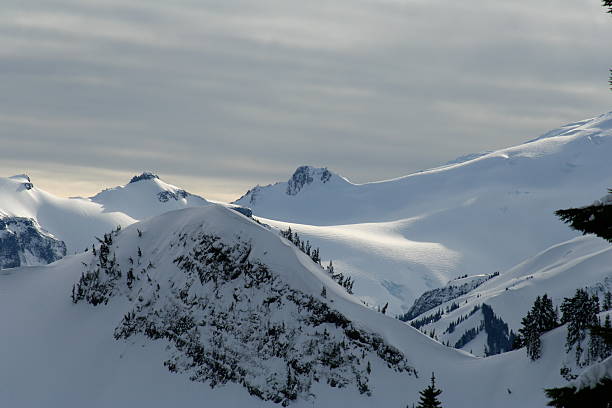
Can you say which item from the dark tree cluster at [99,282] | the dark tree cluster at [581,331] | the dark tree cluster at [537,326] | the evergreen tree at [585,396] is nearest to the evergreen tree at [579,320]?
the dark tree cluster at [581,331]

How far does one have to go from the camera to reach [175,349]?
170750 millimetres

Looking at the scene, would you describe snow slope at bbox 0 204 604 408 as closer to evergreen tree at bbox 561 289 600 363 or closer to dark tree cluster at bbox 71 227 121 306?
dark tree cluster at bbox 71 227 121 306

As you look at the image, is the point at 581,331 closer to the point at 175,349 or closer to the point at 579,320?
the point at 579,320

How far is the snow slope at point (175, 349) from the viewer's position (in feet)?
529

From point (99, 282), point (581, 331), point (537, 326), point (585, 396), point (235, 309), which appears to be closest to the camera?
point (585, 396)

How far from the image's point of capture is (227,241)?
184 m

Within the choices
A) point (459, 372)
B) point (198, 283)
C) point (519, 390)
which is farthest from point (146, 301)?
point (519, 390)

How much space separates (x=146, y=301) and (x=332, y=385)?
144 ft

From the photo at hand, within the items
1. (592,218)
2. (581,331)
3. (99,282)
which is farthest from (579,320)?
(592,218)

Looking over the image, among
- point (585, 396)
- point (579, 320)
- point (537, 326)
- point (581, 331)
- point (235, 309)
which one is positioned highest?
point (579, 320)

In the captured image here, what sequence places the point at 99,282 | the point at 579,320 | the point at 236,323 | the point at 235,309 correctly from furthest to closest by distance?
the point at 99,282
the point at 235,309
the point at 236,323
the point at 579,320

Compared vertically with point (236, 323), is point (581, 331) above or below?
above

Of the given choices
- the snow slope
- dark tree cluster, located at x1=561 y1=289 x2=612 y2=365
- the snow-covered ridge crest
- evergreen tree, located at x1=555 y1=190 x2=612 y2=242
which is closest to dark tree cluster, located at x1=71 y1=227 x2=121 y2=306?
the snow-covered ridge crest

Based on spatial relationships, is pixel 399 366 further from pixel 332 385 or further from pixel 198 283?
pixel 198 283
